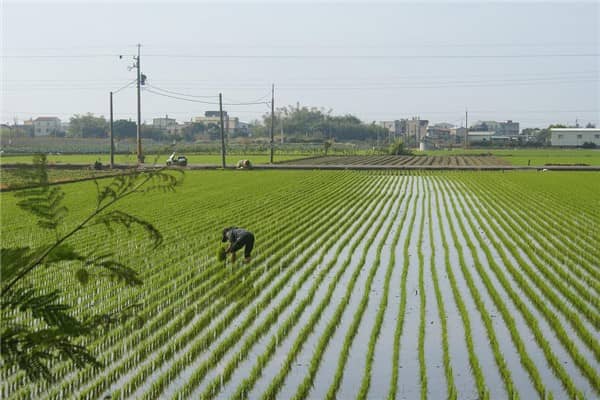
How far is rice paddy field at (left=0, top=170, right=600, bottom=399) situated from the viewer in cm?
556

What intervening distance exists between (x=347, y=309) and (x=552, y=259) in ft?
14.2

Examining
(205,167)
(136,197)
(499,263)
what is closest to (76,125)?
(205,167)

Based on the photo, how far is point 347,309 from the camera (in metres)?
8.07

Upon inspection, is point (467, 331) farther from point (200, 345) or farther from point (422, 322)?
point (200, 345)

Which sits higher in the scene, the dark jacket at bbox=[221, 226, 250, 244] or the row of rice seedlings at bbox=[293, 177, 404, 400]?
the dark jacket at bbox=[221, 226, 250, 244]

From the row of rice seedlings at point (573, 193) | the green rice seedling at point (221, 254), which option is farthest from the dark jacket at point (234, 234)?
the row of rice seedlings at point (573, 193)

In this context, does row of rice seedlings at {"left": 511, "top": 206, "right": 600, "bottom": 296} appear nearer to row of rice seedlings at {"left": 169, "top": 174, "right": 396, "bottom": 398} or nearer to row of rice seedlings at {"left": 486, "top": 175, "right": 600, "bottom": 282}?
row of rice seedlings at {"left": 486, "top": 175, "right": 600, "bottom": 282}

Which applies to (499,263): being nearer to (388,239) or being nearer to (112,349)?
(388,239)

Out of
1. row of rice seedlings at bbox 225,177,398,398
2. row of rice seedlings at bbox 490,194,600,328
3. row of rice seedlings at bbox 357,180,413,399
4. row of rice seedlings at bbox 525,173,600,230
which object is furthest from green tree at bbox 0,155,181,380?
row of rice seedlings at bbox 525,173,600,230

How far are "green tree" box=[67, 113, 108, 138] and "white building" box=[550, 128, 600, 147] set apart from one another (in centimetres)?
4778

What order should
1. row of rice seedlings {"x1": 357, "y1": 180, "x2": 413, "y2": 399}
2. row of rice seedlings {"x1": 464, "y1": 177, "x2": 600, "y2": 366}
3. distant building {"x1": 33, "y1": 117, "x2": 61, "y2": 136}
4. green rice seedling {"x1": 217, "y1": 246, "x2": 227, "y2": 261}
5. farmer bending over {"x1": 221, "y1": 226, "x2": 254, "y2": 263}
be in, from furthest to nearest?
distant building {"x1": 33, "y1": 117, "x2": 61, "y2": 136} < green rice seedling {"x1": 217, "y1": 246, "x2": 227, "y2": 261} < farmer bending over {"x1": 221, "y1": 226, "x2": 254, "y2": 263} < row of rice seedlings {"x1": 464, "y1": 177, "x2": 600, "y2": 366} < row of rice seedlings {"x1": 357, "y1": 180, "x2": 413, "y2": 399}

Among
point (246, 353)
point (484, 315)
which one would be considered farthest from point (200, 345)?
point (484, 315)

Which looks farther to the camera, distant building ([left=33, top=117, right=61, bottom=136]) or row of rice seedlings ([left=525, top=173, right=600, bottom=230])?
distant building ([left=33, top=117, right=61, bottom=136])

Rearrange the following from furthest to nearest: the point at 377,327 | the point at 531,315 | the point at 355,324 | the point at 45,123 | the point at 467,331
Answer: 1. the point at 45,123
2. the point at 531,315
3. the point at 355,324
4. the point at 377,327
5. the point at 467,331
